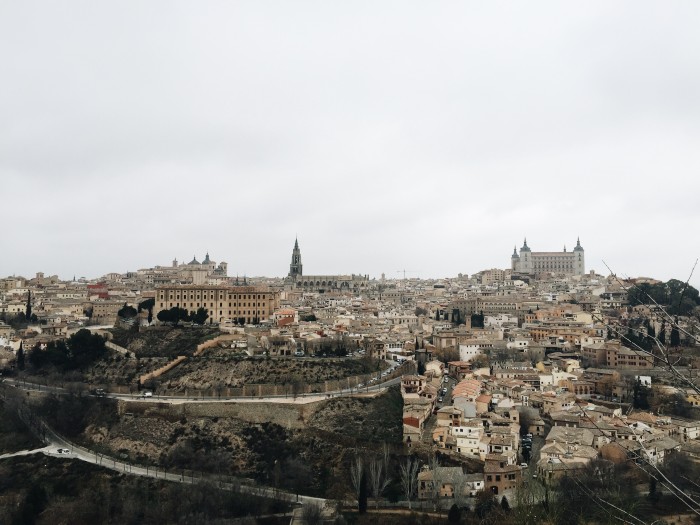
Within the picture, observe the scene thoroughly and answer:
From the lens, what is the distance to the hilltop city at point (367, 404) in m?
25.0

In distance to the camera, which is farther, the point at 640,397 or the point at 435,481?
the point at 640,397

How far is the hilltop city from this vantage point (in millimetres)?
25016

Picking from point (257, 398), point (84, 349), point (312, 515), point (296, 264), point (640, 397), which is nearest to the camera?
point (312, 515)

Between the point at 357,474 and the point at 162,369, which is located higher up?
the point at 162,369

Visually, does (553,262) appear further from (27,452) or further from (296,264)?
(27,452)

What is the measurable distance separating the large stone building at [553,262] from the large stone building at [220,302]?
69.0 m

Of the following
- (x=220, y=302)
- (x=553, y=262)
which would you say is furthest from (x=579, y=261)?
(x=220, y=302)

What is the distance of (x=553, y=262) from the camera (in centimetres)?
11512

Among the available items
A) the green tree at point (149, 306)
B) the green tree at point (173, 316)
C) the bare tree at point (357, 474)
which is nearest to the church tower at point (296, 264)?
the green tree at point (149, 306)

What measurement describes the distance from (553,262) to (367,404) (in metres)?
89.9

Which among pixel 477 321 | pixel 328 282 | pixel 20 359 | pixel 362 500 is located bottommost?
pixel 362 500

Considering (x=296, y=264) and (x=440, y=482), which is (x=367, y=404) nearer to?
(x=440, y=482)

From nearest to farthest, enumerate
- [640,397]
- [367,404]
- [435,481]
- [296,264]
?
1. [435,481]
2. [367,404]
3. [640,397]
4. [296,264]

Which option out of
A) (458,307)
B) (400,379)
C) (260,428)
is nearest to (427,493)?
(260,428)
